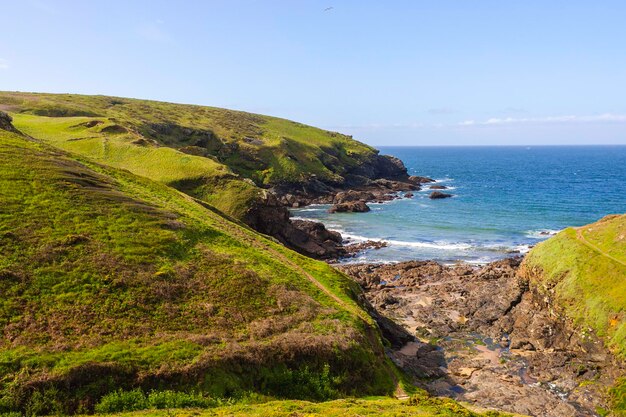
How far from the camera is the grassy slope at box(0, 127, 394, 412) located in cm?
2262

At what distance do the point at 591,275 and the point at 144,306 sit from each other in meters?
40.9

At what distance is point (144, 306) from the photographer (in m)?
27.7

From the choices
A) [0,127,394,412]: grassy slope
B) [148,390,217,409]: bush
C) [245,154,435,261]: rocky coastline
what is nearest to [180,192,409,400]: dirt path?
[0,127,394,412]: grassy slope

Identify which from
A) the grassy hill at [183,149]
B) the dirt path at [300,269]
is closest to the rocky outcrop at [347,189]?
the grassy hill at [183,149]

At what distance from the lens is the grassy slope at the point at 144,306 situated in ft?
74.2

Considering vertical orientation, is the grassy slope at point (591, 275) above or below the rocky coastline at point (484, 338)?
above

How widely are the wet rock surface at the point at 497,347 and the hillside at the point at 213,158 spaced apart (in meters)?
23.8

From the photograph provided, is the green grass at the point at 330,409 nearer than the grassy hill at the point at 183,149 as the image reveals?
Yes

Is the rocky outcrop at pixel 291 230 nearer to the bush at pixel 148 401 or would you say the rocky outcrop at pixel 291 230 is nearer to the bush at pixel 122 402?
the bush at pixel 148 401

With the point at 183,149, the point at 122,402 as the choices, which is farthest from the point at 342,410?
the point at 183,149

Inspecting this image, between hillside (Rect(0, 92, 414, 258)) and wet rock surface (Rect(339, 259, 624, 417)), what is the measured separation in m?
23.8

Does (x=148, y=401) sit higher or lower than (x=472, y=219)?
lower

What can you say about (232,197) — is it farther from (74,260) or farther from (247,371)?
(247,371)

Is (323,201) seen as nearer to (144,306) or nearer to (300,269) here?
(300,269)
